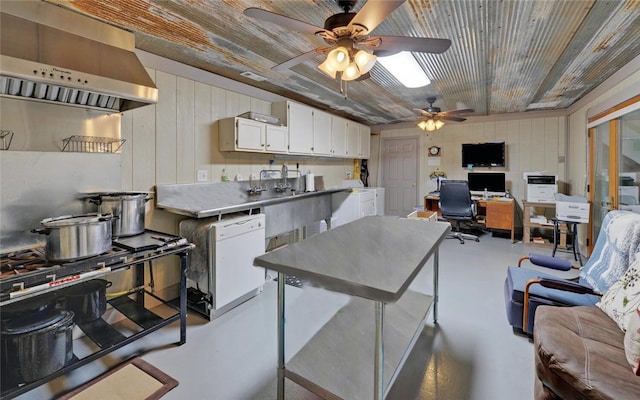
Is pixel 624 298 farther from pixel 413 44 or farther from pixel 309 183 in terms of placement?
pixel 309 183

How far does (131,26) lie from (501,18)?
283 centimetres

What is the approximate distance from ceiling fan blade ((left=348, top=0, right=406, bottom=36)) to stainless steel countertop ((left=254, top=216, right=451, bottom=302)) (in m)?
1.26

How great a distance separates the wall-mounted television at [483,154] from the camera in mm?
5672

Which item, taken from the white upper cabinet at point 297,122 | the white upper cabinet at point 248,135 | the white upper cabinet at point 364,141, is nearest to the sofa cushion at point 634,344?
the white upper cabinet at point 248,135

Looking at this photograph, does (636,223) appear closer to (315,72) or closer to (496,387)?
(496,387)

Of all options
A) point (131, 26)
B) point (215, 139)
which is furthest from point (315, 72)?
point (131, 26)

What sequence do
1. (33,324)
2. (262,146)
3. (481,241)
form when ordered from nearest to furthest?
(33,324), (262,146), (481,241)

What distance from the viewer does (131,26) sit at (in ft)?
7.38

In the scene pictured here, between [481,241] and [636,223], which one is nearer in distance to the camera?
[636,223]

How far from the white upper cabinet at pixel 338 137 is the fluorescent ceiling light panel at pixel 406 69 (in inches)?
63.0

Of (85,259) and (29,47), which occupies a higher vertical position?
(29,47)

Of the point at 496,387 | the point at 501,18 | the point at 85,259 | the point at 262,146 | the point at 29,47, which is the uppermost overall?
the point at 501,18

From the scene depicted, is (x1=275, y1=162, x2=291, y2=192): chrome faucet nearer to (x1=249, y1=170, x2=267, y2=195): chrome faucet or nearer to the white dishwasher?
(x1=249, y1=170, x2=267, y2=195): chrome faucet

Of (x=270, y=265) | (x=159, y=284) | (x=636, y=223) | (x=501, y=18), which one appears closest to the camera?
(x=270, y=265)
